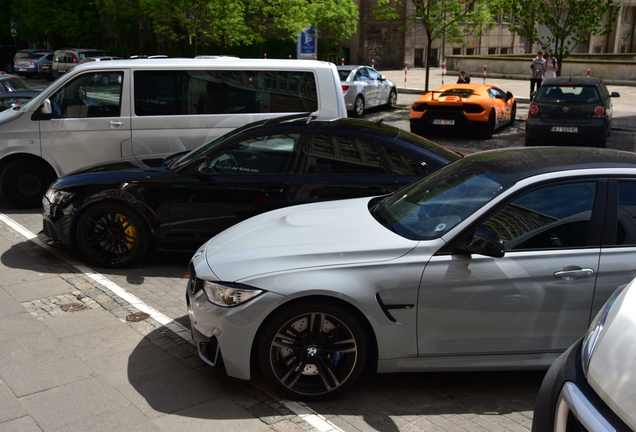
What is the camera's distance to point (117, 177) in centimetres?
695

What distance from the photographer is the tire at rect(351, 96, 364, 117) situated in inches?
811

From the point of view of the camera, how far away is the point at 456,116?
53.0 feet

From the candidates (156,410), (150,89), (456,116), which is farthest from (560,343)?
(456,116)

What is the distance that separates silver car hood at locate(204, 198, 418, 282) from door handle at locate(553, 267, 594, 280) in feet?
2.99

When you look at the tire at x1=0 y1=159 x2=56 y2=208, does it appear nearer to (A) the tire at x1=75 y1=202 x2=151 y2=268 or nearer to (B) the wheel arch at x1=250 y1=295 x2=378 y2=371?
(A) the tire at x1=75 y1=202 x2=151 y2=268

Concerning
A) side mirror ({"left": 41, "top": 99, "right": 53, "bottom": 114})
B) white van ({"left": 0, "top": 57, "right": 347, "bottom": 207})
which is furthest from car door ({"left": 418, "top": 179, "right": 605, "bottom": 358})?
side mirror ({"left": 41, "top": 99, "right": 53, "bottom": 114})

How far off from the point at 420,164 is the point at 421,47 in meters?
42.5

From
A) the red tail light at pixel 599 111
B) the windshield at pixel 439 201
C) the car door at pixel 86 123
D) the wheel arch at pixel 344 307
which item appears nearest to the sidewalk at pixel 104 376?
the wheel arch at pixel 344 307

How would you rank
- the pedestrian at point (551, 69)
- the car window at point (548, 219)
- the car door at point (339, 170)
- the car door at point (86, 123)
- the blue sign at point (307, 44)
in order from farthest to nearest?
the blue sign at point (307, 44) → the pedestrian at point (551, 69) → the car door at point (86, 123) → the car door at point (339, 170) → the car window at point (548, 219)

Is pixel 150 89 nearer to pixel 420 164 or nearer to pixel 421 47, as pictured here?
pixel 420 164

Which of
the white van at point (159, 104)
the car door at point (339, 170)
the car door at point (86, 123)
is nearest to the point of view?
the car door at point (339, 170)

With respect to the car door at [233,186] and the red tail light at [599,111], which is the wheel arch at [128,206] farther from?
the red tail light at [599,111]

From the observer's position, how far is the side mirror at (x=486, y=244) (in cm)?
402

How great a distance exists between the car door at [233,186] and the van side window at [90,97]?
2.93m
